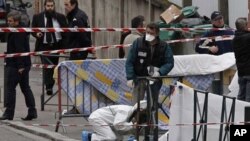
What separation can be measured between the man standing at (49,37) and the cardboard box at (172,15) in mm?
2462

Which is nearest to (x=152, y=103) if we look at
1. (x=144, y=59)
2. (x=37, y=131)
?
(x=144, y=59)

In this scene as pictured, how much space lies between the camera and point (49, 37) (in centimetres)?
1839

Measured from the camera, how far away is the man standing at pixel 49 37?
18094mm

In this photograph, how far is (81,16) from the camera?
56.7ft

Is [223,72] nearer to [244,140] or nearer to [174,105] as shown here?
[174,105]

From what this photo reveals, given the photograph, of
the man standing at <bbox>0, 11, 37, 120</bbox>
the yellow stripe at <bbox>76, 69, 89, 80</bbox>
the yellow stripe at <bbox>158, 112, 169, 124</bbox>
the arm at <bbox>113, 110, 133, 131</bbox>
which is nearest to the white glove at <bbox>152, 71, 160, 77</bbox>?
the yellow stripe at <bbox>158, 112, 169, 124</bbox>

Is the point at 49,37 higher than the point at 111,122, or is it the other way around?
the point at 49,37

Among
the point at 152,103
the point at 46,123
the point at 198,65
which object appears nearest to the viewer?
the point at 152,103

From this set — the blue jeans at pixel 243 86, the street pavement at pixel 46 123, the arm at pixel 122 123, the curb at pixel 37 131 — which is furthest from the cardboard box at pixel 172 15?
the arm at pixel 122 123

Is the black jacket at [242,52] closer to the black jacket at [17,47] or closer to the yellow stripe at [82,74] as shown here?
the yellow stripe at [82,74]

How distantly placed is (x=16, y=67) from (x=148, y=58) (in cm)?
306

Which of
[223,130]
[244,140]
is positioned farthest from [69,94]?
[244,140]

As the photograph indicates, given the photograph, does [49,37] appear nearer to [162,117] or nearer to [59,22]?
[59,22]

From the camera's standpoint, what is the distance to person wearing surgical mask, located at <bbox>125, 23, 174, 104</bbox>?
12484 millimetres
